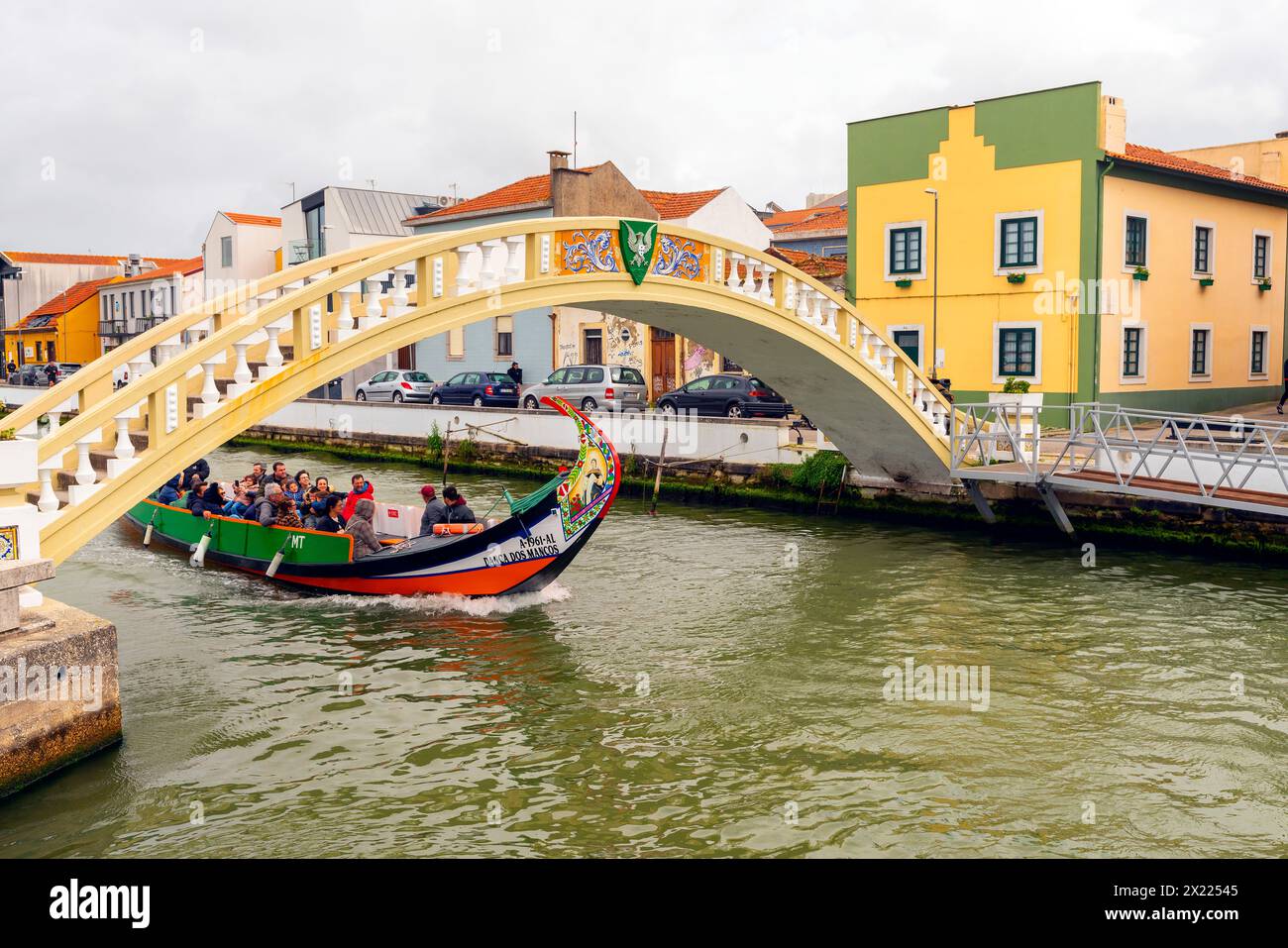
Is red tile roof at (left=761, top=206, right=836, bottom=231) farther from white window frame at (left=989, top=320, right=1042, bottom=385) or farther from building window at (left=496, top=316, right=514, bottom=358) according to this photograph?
white window frame at (left=989, top=320, right=1042, bottom=385)

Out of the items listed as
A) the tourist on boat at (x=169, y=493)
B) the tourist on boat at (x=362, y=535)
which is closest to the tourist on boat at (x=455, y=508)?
the tourist on boat at (x=362, y=535)

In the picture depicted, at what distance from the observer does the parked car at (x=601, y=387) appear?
2888 cm

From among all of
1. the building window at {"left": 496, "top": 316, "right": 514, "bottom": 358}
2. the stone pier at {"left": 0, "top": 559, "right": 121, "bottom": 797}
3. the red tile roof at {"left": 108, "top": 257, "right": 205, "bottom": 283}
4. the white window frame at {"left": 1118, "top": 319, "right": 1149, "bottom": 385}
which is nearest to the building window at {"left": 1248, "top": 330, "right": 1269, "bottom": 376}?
the white window frame at {"left": 1118, "top": 319, "right": 1149, "bottom": 385}

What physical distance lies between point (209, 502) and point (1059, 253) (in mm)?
16751

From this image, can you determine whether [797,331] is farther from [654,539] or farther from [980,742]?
[980,742]

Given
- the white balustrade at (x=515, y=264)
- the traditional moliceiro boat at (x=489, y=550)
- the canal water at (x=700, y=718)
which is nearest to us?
the canal water at (x=700, y=718)

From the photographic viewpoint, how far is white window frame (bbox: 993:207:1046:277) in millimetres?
24797

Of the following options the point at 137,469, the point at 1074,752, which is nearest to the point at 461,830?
the point at 137,469

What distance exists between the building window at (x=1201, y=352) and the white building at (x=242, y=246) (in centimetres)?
3309

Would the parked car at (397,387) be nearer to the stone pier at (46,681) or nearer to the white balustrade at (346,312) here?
the white balustrade at (346,312)

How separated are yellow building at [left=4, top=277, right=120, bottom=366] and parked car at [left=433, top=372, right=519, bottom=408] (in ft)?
106

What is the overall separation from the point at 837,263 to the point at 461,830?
86.7ft

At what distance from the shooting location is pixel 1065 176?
24.4 metres
